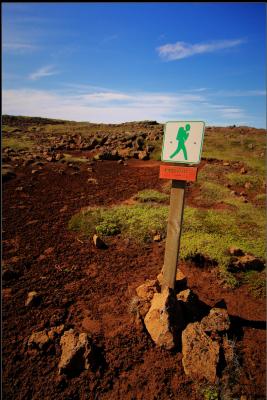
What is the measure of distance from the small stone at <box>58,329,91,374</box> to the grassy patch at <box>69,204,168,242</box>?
382 cm

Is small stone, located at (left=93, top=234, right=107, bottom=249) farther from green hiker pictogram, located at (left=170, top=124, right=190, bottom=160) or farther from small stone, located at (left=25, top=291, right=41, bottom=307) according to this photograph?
green hiker pictogram, located at (left=170, top=124, right=190, bottom=160)

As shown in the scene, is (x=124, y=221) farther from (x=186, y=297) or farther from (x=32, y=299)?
(x=186, y=297)

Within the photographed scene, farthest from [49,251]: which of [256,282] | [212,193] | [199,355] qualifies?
[212,193]

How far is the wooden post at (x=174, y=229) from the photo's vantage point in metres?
4.44

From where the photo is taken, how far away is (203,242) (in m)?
7.42

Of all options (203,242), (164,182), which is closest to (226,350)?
(203,242)

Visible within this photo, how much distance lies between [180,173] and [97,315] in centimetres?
280

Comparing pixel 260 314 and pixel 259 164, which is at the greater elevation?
pixel 259 164

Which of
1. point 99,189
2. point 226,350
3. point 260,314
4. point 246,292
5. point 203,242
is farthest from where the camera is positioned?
point 99,189

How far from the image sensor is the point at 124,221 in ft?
28.2

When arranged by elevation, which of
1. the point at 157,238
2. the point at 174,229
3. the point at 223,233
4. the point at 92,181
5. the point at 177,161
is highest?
the point at 177,161

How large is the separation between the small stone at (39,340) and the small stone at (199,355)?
202cm

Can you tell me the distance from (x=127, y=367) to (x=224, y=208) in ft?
25.6

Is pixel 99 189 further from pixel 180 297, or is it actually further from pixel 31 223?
pixel 180 297
